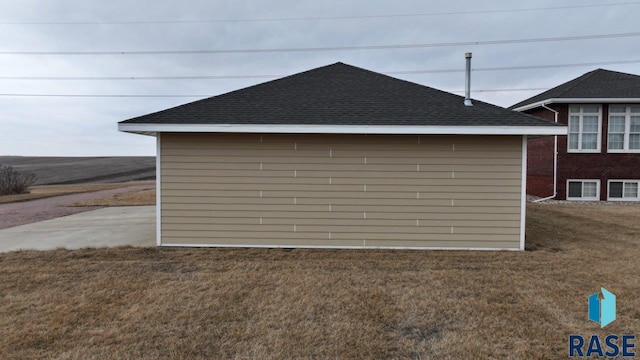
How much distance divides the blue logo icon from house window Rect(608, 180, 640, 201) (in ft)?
41.7

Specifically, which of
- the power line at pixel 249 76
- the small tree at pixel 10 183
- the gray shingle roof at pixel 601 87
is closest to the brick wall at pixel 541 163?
the gray shingle roof at pixel 601 87

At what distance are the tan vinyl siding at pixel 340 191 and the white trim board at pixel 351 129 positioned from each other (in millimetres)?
362

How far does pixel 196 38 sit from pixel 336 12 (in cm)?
875

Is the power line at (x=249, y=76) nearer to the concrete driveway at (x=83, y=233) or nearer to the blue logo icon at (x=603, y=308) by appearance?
the concrete driveway at (x=83, y=233)

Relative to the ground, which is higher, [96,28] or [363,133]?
[96,28]

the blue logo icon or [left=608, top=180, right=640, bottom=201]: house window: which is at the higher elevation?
[left=608, top=180, right=640, bottom=201]: house window

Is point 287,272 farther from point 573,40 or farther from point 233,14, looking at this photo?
point 573,40

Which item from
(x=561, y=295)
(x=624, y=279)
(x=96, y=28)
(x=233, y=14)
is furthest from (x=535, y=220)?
(x=96, y=28)

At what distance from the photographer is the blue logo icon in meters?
3.99

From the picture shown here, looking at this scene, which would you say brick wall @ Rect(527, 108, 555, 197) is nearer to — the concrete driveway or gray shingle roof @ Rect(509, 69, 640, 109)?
gray shingle roof @ Rect(509, 69, 640, 109)

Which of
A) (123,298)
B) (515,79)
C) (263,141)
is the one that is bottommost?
(123,298)

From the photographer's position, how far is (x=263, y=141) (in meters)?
7.31

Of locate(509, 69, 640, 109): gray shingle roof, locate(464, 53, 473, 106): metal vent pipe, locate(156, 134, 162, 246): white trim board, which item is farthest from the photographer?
locate(509, 69, 640, 109): gray shingle roof

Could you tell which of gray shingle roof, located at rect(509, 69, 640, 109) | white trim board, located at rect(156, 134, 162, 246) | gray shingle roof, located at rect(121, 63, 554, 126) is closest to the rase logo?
gray shingle roof, located at rect(121, 63, 554, 126)
